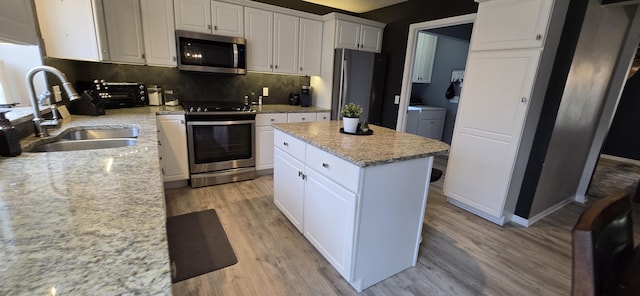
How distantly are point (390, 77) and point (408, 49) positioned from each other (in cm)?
47

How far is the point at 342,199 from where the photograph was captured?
171 cm

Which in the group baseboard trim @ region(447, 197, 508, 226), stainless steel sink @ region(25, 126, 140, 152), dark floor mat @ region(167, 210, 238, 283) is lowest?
dark floor mat @ region(167, 210, 238, 283)

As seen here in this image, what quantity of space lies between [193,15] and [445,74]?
14.6ft

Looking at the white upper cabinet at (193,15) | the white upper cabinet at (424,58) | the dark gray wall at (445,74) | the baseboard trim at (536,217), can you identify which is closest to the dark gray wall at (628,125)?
the dark gray wall at (445,74)

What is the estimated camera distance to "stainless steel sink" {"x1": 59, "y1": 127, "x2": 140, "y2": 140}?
194cm

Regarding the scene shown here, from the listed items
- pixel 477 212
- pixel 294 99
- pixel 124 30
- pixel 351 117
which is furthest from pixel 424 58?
pixel 124 30

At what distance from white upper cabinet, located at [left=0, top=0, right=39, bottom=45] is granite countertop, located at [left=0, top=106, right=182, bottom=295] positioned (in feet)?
2.68

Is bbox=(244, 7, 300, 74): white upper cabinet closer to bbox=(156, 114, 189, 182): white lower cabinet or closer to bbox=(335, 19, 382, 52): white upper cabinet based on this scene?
bbox=(335, 19, 382, 52): white upper cabinet

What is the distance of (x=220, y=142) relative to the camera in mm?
3209

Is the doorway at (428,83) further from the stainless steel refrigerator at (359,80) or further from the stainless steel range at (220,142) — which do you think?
the stainless steel range at (220,142)

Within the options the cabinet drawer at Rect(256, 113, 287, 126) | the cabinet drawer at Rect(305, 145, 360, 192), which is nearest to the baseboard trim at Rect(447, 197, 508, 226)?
the cabinet drawer at Rect(305, 145, 360, 192)

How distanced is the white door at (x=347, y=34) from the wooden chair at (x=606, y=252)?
3.27 meters

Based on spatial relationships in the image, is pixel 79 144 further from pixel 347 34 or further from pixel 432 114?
pixel 432 114

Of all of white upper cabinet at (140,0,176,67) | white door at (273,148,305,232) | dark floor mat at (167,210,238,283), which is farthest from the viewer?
white upper cabinet at (140,0,176,67)
